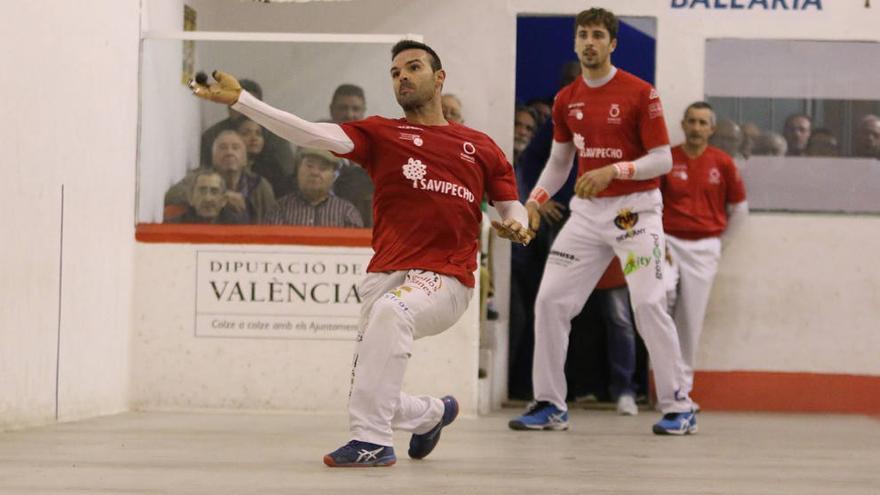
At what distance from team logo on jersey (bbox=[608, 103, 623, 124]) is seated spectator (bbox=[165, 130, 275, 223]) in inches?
80.0

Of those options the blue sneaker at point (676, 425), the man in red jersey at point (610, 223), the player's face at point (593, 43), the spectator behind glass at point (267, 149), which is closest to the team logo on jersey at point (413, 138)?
the man in red jersey at point (610, 223)

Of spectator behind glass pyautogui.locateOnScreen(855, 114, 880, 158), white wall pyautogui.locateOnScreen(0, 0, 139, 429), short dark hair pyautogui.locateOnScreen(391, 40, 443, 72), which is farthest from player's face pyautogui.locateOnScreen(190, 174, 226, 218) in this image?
spectator behind glass pyautogui.locateOnScreen(855, 114, 880, 158)

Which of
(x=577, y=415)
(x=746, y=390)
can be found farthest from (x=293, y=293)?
(x=746, y=390)

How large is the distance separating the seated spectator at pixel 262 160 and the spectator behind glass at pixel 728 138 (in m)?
3.08

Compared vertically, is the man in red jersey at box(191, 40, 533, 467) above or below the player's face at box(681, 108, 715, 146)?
below

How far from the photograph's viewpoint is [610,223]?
7.51 m

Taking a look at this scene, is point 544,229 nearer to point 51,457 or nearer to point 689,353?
point 689,353

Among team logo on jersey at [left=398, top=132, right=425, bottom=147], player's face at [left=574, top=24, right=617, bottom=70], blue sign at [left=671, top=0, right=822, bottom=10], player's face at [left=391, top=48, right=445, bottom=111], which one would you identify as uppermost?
blue sign at [left=671, top=0, right=822, bottom=10]

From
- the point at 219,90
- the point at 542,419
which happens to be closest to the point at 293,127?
the point at 219,90

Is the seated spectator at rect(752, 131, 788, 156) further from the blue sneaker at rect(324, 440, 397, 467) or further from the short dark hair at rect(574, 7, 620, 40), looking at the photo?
the blue sneaker at rect(324, 440, 397, 467)

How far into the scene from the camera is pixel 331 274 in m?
8.43

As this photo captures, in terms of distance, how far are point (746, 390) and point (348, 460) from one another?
4.97 meters

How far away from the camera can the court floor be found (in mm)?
4996

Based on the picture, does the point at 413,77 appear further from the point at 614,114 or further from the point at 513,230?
the point at 614,114
